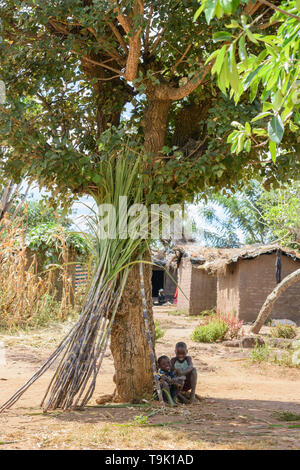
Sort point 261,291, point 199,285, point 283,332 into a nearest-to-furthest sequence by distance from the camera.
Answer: point 283,332 < point 261,291 < point 199,285

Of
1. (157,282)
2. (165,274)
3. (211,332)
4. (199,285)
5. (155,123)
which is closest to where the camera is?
(155,123)

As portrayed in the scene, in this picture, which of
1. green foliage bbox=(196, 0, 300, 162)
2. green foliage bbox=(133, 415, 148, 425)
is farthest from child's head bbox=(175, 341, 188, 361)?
green foliage bbox=(196, 0, 300, 162)

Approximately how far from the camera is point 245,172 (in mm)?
5180

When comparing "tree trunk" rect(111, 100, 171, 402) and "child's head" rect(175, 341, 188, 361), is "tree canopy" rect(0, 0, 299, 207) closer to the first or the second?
"tree trunk" rect(111, 100, 171, 402)

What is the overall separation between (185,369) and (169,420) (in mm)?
893

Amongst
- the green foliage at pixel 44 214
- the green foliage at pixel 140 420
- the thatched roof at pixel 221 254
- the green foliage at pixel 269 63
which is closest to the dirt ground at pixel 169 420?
the green foliage at pixel 140 420

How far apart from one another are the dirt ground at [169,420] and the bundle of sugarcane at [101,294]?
191 millimetres

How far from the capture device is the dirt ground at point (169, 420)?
2.79 meters

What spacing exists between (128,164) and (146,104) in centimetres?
108

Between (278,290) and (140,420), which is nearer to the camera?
(140,420)

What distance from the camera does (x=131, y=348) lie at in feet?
13.9

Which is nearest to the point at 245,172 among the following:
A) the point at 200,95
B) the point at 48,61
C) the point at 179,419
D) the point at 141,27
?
the point at 200,95

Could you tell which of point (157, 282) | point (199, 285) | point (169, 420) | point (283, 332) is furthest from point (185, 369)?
point (157, 282)

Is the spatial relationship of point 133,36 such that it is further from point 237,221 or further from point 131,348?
point 237,221
